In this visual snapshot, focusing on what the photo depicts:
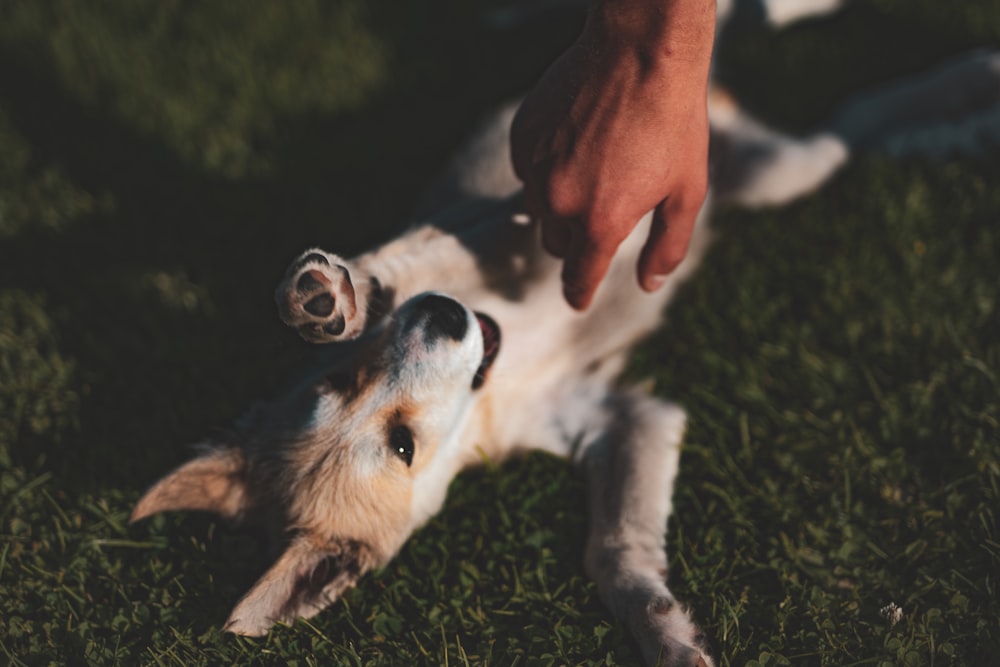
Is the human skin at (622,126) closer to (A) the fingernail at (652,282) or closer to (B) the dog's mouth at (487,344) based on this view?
(A) the fingernail at (652,282)

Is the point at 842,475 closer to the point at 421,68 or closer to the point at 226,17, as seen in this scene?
the point at 421,68

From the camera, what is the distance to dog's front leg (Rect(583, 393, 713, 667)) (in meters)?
2.16

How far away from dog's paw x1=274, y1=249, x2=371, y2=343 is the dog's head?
182 mm

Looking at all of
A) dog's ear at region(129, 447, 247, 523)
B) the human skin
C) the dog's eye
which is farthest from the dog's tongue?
dog's ear at region(129, 447, 247, 523)

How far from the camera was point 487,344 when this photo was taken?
269 centimetres

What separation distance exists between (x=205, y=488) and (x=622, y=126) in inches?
71.1

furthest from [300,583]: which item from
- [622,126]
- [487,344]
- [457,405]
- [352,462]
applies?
[622,126]

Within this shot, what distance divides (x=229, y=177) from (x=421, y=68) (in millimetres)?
1295

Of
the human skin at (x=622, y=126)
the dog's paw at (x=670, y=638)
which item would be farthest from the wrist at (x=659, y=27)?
the dog's paw at (x=670, y=638)

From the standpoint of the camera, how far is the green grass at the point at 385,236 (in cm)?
229

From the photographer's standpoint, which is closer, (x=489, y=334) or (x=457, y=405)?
(x=457, y=405)

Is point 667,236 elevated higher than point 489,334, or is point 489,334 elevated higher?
point 667,236

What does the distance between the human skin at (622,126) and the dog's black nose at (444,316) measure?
16.7 inches

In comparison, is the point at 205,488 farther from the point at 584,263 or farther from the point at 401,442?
the point at 584,263
